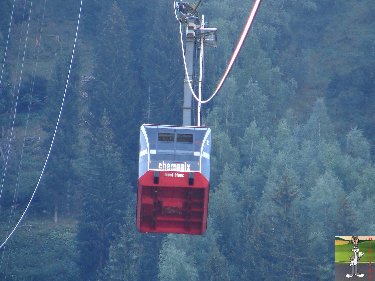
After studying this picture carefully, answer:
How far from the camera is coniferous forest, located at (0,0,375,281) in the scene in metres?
116

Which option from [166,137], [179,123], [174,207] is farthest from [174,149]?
[179,123]

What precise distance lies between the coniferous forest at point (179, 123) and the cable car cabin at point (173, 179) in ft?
175

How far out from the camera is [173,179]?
56.1m

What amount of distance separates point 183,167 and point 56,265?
208 ft

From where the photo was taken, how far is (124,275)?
115 meters

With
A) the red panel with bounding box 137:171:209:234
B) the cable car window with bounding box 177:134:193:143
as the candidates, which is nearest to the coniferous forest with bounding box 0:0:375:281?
the red panel with bounding box 137:171:209:234

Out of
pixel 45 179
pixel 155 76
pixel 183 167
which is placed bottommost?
pixel 183 167

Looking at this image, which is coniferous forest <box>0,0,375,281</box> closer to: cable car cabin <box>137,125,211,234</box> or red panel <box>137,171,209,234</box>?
red panel <box>137,171,209,234</box>

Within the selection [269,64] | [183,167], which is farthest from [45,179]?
[183,167]

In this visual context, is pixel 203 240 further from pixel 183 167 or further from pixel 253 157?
pixel 183 167

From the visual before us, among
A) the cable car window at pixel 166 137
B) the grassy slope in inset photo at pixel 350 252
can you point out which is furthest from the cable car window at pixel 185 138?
the grassy slope in inset photo at pixel 350 252

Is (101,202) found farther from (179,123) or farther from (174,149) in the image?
(174,149)

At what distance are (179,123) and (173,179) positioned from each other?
78097 mm

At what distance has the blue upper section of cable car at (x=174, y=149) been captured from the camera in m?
56.3
